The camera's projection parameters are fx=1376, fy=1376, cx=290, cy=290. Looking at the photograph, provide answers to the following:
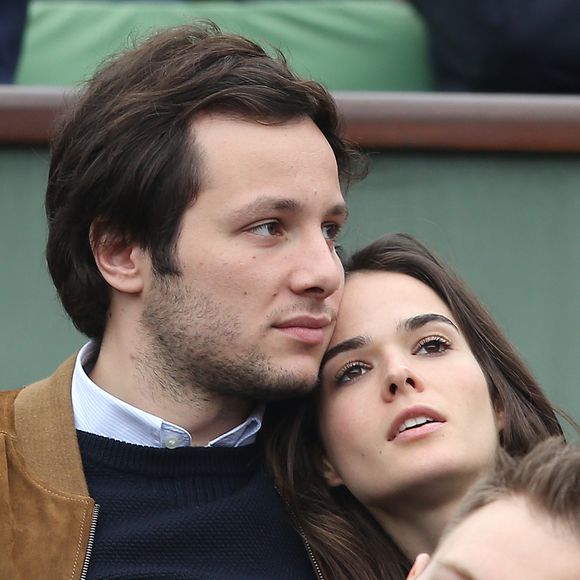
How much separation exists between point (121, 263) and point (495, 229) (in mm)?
1321

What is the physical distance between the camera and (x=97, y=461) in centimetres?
282

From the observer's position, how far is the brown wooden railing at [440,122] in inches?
154

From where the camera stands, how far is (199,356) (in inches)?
114

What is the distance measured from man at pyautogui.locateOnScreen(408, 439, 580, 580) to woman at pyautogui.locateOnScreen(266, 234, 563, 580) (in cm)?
72

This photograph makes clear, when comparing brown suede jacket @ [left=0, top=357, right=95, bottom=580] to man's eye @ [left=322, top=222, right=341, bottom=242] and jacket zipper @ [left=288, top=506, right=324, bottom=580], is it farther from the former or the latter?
man's eye @ [left=322, top=222, right=341, bottom=242]

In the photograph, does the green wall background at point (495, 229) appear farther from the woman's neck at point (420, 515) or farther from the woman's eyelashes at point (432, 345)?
the woman's neck at point (420, 515)

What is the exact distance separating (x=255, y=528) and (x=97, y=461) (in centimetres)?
35

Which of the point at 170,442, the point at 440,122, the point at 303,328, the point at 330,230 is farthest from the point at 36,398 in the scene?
the point at 440,122

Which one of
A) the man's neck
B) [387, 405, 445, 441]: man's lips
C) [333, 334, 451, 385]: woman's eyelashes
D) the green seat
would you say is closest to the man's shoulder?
the man's neck

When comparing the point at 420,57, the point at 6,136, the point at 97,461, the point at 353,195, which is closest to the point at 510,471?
the point at 97,461

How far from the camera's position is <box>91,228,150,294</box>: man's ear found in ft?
9.86

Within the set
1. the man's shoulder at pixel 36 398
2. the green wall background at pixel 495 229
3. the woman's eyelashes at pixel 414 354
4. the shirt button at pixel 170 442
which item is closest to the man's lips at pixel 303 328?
the woman's eyelashes at pixel 414 354

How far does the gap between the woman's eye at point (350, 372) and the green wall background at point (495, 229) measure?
101cm

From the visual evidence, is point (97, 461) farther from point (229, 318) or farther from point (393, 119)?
point (393, 119)
